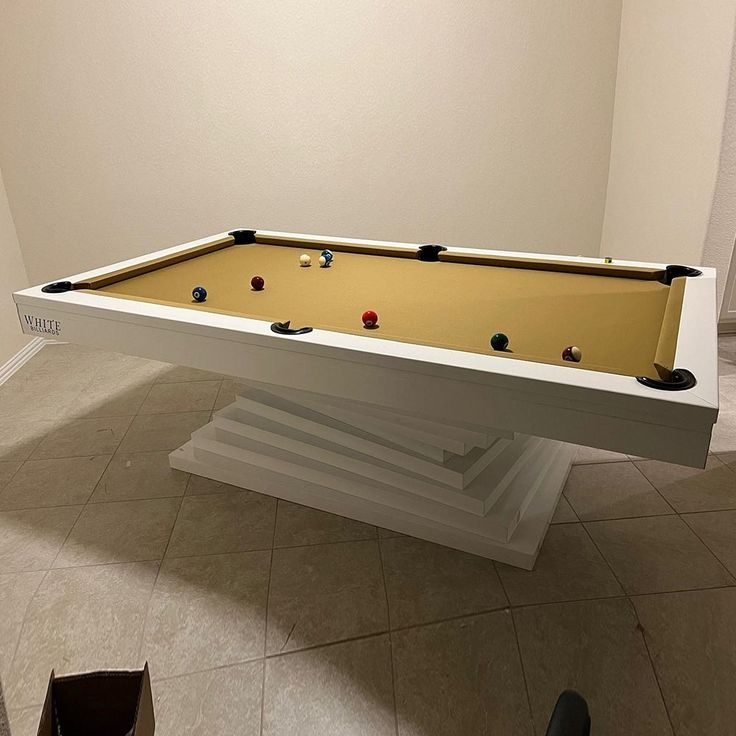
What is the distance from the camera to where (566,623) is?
1588 mm

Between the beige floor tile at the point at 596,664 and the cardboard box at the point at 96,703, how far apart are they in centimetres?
84

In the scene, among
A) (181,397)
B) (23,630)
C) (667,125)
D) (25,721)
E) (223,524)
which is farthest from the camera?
(667,125)

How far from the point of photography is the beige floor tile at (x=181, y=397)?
112 inches

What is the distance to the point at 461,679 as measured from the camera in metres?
1.44

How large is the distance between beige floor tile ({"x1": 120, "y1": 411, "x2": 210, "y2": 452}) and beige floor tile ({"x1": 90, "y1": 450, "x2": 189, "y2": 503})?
57mm

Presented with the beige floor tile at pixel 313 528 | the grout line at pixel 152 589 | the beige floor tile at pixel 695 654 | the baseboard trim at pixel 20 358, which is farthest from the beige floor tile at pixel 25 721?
the baseboard trim at pixel 20 358

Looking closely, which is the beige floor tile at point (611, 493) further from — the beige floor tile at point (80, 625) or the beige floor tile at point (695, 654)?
the beige floor tile at point (80, 625)

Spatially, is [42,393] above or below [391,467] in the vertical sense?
below

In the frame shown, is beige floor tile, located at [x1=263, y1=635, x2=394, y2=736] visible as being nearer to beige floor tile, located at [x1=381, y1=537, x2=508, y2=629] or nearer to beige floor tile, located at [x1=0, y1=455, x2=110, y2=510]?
beige floor tile, located at [x1=381, y1=537, x2=508, y2=629]

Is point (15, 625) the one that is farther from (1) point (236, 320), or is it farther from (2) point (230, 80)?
(2) point (230, 80)

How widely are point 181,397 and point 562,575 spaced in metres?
1.95

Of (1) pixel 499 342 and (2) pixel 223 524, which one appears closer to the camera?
(1) pixel 499 342

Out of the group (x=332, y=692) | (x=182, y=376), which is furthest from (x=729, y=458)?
(x=182, y=376)

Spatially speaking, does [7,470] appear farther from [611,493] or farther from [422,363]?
[611,493]
